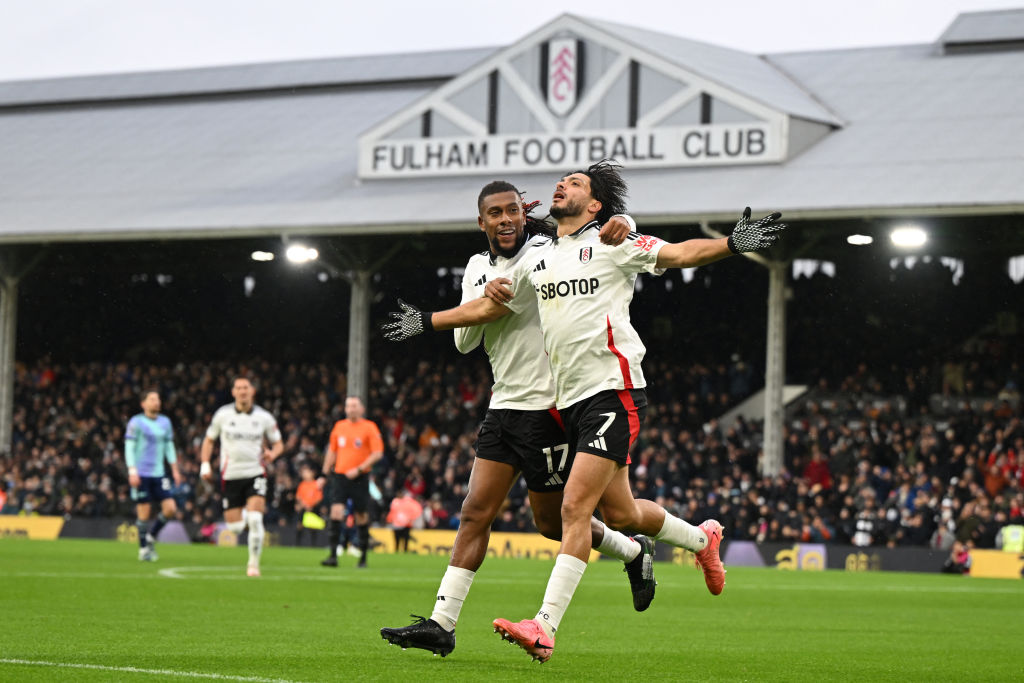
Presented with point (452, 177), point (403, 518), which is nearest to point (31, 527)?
point (403, 518)

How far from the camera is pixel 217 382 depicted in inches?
1502

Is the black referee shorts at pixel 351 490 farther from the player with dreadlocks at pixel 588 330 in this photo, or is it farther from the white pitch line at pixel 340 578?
the player with dreadlocks at pixel 588 330

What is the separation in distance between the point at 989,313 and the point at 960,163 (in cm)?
577

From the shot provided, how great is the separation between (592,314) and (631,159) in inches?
900

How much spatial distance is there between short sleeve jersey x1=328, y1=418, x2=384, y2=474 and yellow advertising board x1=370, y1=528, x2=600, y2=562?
774 centimetres

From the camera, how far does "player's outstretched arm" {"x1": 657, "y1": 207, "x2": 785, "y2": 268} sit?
728 cm

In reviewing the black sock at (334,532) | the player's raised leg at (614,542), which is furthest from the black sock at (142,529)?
the player's raised leg at (614,542)

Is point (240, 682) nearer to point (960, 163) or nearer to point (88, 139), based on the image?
point (960, 163)

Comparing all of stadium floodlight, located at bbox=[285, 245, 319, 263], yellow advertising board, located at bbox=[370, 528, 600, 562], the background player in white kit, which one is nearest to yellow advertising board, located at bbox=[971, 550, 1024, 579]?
yellow advertising board, located at bbox=[370, 528, 600, 562]

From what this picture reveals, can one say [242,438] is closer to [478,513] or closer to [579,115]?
[478,513]

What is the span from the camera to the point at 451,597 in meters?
8.02

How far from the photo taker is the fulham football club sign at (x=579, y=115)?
29.6 metres

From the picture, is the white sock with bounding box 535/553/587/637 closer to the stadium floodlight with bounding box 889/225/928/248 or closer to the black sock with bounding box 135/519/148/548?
the black sock with bounding box 135/519/148/548

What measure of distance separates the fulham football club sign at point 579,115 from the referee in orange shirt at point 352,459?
11498mm
